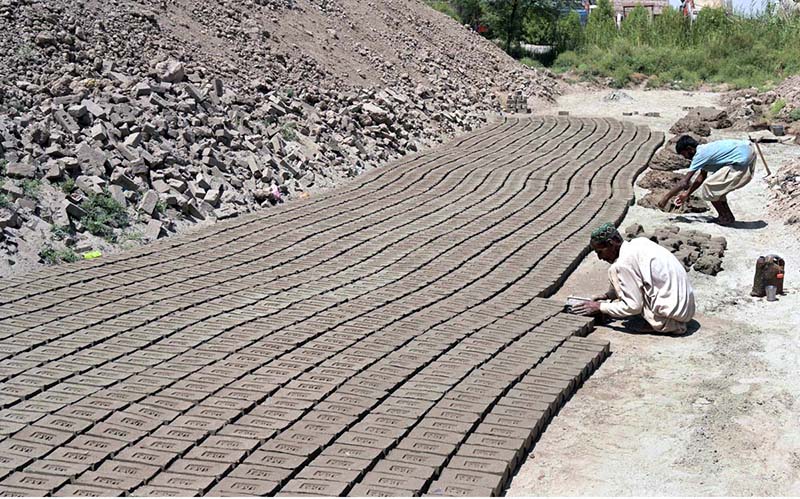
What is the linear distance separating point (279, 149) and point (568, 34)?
15608 mm

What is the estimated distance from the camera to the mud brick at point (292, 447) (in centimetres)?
406

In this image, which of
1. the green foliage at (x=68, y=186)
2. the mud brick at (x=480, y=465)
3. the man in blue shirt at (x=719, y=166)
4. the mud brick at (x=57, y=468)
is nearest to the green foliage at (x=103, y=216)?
the green foliage at (x=68, y=186)

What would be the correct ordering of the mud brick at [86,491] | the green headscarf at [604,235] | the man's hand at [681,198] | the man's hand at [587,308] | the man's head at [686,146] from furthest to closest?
1. the man's hand at [681,198]
2. the man's head at [686,146]
3. the man's hand at [587,308]
4. the green headscarf at [604,235]
5. the mud brick at [86,491]

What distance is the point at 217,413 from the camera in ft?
14.6

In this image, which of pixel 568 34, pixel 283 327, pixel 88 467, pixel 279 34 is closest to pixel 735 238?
pixel 283 327

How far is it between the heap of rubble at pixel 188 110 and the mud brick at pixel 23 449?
135 inches

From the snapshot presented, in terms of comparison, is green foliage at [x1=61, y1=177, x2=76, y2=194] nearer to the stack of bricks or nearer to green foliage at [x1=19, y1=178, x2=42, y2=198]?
green foliage at [x1=19, y1=178, x2=42, y2=198]

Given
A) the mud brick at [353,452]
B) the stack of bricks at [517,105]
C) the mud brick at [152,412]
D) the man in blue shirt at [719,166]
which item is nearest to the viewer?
the mud brick at [353,452]

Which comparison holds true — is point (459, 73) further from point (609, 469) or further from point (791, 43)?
point (609, 469)

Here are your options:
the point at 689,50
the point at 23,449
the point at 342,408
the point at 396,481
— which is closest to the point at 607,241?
the point at 342,408

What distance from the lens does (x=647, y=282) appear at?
5777 mm

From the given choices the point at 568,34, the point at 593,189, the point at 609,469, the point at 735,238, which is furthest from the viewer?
the point at 568,34

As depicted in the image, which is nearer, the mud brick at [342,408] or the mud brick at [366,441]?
the mud brick at [366,441]

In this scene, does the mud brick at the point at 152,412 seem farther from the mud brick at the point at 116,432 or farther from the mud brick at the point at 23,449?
the mud brick at the point at 23,449
